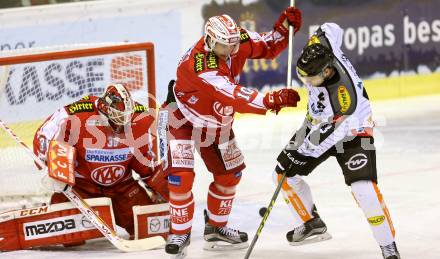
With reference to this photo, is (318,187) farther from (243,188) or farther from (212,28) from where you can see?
(212,28)

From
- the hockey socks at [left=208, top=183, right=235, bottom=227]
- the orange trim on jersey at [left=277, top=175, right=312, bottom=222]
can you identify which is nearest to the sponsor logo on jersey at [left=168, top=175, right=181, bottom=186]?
the hockey socks at [left=208, top=183, right=235, bottom=227]

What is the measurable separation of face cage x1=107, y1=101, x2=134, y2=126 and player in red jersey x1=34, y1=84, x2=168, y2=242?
16mm

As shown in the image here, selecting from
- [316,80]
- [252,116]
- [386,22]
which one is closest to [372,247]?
[316,80]

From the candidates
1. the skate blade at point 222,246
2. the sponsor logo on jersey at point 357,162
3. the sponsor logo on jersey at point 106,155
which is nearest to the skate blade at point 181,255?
the skate blade at point 222,246

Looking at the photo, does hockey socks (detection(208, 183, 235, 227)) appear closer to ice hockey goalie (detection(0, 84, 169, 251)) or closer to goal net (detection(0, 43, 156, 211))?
ice hockey goalie (detection(0, 84, 169, 251))

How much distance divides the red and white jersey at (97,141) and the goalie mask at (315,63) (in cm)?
118

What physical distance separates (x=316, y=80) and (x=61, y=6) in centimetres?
371

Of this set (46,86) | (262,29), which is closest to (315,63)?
(46,86)

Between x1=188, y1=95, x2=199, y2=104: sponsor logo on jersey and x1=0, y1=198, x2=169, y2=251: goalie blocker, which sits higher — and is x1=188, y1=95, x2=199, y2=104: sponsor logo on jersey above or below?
above

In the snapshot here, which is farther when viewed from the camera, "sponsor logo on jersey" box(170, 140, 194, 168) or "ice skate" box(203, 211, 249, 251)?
"ice skate" box(203, 211, 249, 251)

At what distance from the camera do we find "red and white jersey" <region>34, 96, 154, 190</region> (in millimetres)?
5027

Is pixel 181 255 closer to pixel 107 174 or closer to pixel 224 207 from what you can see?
pixel 224 207

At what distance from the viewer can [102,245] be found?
16.7 ft

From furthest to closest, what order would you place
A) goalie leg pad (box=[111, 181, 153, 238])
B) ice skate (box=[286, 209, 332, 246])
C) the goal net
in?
the goal net < goalie leg pad (box=[111, 181, 153, 238]) < ice skate (box=[286, 209, 332, 246])
